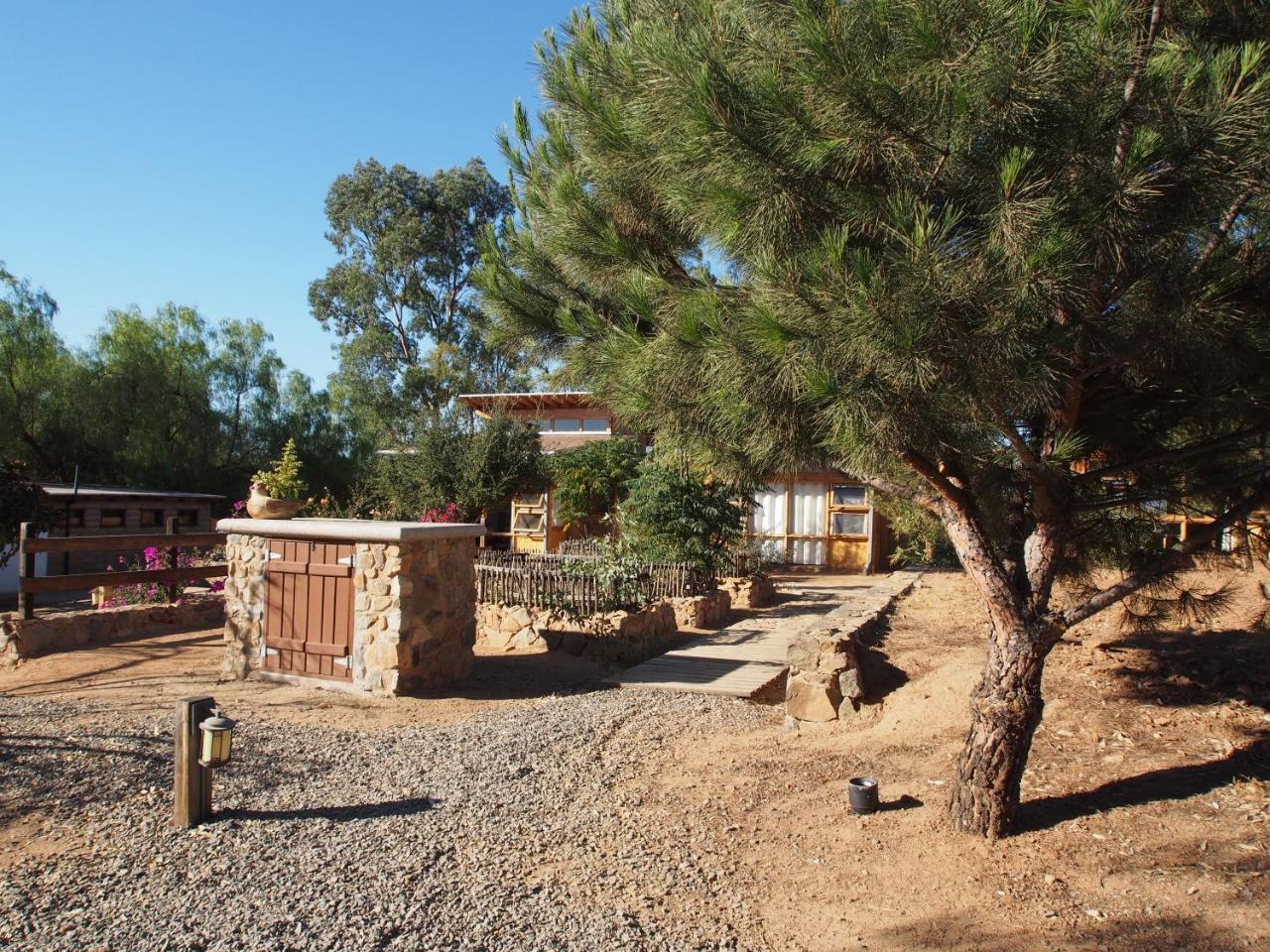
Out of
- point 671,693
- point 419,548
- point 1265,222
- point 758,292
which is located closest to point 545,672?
point 671,693

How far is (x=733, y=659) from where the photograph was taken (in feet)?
31.2

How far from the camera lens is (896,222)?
360 cm

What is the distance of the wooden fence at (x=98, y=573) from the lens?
931 cm

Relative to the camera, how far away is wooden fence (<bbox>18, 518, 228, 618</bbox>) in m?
9.31

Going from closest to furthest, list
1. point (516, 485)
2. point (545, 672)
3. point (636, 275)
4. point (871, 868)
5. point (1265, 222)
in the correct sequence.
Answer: point (1265, 222) → point (871, 868) → point (636, 275) → point (545, 672) → point (516, 485)

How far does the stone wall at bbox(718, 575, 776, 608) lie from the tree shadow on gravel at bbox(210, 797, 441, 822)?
9408 mm

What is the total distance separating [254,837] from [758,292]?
141 inches

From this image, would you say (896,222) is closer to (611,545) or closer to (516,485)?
(611,545)

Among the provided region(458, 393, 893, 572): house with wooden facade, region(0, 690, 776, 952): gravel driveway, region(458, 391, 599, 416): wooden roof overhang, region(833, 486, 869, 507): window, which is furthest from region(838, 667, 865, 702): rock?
region(458, 391, 599, 416): wooden roof overhang

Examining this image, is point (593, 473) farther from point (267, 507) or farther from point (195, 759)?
point (195, 759)

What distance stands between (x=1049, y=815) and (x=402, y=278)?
3445 centimetres

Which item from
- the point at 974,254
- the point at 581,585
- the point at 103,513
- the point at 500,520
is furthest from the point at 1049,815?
the point at 103,513

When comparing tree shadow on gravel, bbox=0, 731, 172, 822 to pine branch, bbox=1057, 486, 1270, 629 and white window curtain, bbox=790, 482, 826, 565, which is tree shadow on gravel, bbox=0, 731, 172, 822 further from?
white window curtain, bbox=790, 482, 826, 565

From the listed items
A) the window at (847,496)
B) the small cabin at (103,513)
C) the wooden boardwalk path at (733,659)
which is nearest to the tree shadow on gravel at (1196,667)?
the wooden boardwalk path at (733,659)
